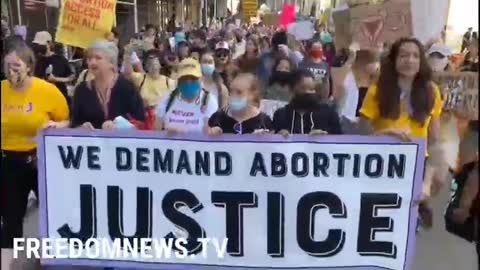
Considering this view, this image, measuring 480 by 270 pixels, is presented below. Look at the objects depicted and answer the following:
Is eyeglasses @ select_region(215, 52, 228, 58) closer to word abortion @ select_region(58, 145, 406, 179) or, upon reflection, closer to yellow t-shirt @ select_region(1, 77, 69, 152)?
yellow t-shirt @ select_region(1, 77, 69, 152)

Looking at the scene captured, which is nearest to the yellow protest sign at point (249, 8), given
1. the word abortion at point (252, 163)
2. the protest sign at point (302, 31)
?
the protest sign at point (302, 31)

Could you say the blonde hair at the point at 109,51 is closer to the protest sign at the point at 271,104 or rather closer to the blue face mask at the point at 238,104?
the blue face mask at the point at 238,104

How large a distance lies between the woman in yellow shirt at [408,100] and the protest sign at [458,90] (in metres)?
1.00

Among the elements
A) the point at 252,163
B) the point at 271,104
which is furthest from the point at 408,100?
the point at 271,104

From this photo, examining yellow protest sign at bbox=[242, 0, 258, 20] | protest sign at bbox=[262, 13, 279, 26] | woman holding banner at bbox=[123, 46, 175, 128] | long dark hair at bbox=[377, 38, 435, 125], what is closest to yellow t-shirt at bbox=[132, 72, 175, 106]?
woman holding banner at bbox=[123, 46, 175, 128]

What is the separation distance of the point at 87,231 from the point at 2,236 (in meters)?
0.76

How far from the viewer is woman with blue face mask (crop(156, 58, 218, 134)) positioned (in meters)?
4.38


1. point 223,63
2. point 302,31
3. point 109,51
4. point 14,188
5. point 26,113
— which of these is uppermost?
point 109,51

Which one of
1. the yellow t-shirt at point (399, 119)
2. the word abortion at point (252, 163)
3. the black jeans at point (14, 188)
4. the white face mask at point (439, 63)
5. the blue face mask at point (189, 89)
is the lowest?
the black jeans at point (14, 188)

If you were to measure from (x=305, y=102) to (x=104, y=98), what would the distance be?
4.18ft

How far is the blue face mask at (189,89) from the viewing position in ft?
15.2

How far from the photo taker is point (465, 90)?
5617mm

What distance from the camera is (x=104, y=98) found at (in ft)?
14.3

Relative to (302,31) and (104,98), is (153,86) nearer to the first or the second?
(104,98)
